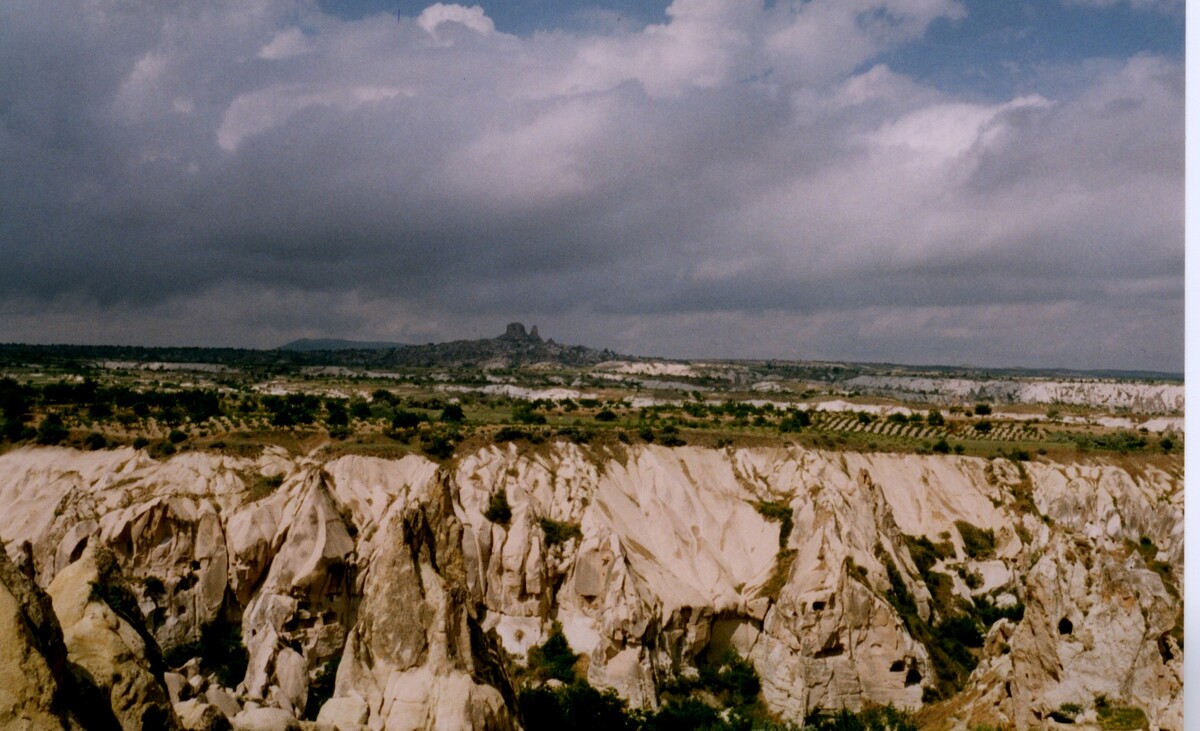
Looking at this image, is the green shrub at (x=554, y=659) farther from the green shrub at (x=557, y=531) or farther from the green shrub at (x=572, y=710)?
the green shrub at (x=557, y=531)

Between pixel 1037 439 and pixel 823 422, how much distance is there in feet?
62.8

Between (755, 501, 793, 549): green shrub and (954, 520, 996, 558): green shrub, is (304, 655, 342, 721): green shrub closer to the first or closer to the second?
(755, 501, 793, 549): green shrub

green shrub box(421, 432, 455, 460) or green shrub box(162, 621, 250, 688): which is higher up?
green shrub box(421, 432, 455, 460)

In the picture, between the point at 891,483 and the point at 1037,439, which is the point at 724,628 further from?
the point at 1037,439

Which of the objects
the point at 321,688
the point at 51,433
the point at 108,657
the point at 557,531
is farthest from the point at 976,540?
the point at 51,433

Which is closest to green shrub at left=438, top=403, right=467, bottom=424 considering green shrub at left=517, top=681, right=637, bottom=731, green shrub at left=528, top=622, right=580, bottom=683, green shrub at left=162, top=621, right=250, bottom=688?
green shrub at left=528, top=622, right=580, bottom=683

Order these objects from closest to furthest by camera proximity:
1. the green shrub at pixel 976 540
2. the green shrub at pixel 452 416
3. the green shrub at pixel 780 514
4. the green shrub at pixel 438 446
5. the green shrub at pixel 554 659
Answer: the green shrub at pixel 554 659 → the green shrub at pixel 780 514 → the green shrub at pixel 438 446 → the green shrub at pixel 976 540 → the green shrub at pixel 452 416

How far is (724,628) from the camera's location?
1332 inches

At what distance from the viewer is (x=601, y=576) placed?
108 ft

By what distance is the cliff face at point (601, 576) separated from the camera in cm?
1703

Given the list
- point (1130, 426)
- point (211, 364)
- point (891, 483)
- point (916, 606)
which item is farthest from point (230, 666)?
point (211, 364)

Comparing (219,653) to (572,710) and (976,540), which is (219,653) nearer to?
(572,710)

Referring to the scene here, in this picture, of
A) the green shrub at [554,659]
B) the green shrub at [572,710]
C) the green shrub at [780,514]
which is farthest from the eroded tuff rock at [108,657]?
the green shrub at [780,514]

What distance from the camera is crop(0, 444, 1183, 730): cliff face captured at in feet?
55.9
